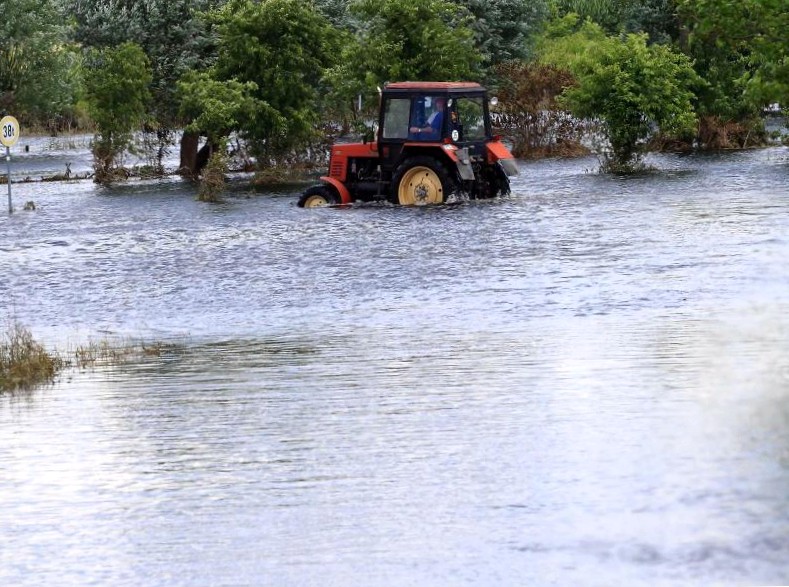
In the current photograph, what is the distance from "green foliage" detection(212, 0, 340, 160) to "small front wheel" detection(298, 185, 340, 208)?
1144 centimetres

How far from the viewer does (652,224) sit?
2733 cm

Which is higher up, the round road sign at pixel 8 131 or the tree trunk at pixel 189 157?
the round road sign at pixel 8 131

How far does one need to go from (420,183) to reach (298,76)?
50.4ft

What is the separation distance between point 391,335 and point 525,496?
6.74 meters

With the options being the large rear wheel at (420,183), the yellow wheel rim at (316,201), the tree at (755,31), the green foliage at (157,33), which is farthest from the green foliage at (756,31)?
the green foliage at (157,33)

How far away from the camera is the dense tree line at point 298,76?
142 feet

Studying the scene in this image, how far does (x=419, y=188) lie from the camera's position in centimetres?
3142

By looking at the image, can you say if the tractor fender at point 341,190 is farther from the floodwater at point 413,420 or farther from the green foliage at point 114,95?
the green foliage at point 114,95

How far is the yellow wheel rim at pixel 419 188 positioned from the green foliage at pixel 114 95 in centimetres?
1544

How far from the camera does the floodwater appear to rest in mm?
8430

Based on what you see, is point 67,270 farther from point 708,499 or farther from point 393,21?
point 393,21

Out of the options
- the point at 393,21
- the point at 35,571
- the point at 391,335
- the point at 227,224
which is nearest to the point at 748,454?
the point at 35,571

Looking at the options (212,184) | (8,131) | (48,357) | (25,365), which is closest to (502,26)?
(212,184)

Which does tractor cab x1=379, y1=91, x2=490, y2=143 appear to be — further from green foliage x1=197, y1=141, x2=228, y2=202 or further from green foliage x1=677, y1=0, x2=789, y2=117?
green foliage x1=677, y1=0, x2=789, y2=117
